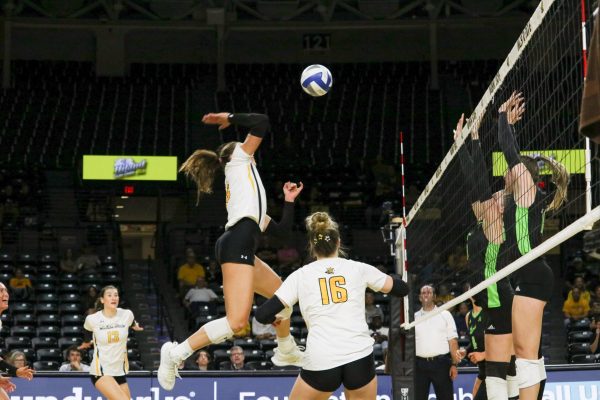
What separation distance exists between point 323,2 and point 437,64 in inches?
185

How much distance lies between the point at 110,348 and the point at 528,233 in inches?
249

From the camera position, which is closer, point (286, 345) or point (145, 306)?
point (286, 345)

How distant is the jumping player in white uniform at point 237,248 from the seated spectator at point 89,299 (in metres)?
11.3

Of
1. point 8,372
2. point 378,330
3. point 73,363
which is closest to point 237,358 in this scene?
point 73,363

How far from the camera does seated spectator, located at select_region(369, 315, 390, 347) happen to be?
675 inches

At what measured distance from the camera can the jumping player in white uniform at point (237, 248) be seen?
7.18 metres

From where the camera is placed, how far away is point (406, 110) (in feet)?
99.6

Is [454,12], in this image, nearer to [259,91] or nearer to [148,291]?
[259,91]

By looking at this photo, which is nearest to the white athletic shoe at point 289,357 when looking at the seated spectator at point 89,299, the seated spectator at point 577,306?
the seated spectator at point 89,299

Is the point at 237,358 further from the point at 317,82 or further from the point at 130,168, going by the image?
the point at 130,168

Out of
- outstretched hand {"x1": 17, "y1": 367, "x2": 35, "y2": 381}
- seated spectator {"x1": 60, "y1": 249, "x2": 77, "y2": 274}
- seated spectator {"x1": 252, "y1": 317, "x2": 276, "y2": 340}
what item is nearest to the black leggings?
outstretched hand {"x1": 17, "y1": 367, "x2": 35, "y2": 381}

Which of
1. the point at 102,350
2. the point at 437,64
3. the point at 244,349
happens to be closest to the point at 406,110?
the point at 437,64

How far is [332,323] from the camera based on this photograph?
633cm

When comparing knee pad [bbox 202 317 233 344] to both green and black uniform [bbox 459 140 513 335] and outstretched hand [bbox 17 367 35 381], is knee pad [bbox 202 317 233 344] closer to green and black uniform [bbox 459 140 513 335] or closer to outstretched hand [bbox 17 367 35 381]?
green and black uniform [bbox 459 140 513 335]
